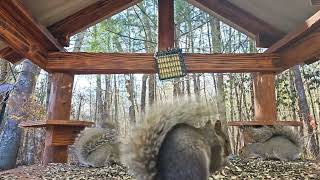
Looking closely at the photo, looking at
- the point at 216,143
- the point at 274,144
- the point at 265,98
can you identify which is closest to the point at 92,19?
the point at 265,98

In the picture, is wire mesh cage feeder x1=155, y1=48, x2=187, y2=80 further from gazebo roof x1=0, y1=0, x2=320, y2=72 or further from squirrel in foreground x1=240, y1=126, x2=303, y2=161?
squirrel in foreground x1=240, y1=126, x2=303, y2=161

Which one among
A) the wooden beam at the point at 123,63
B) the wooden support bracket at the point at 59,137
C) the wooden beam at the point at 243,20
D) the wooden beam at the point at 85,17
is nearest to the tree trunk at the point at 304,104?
the wooden beam at the point at 243,20

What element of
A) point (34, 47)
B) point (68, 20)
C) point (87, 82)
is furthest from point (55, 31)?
point (87, 82)

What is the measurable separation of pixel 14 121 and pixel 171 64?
10.7 feet

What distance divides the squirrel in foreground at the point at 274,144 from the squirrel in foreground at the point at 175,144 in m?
1.54

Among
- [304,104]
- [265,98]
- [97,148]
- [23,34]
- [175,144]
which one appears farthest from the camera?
[304,104]

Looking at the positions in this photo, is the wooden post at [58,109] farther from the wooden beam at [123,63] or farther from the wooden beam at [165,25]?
the wooden beam at [165,25]

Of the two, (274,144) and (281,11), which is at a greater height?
(281,11)

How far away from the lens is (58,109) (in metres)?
3.02

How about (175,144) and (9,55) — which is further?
(9,55)

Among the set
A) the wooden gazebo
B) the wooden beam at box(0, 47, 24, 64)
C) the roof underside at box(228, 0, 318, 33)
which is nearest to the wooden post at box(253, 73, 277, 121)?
the wooden gazebo

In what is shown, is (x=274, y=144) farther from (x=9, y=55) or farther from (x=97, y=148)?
(x=9, y=55)

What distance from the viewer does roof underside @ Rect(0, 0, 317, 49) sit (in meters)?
2.53

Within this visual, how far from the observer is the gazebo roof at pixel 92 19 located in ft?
7.68
